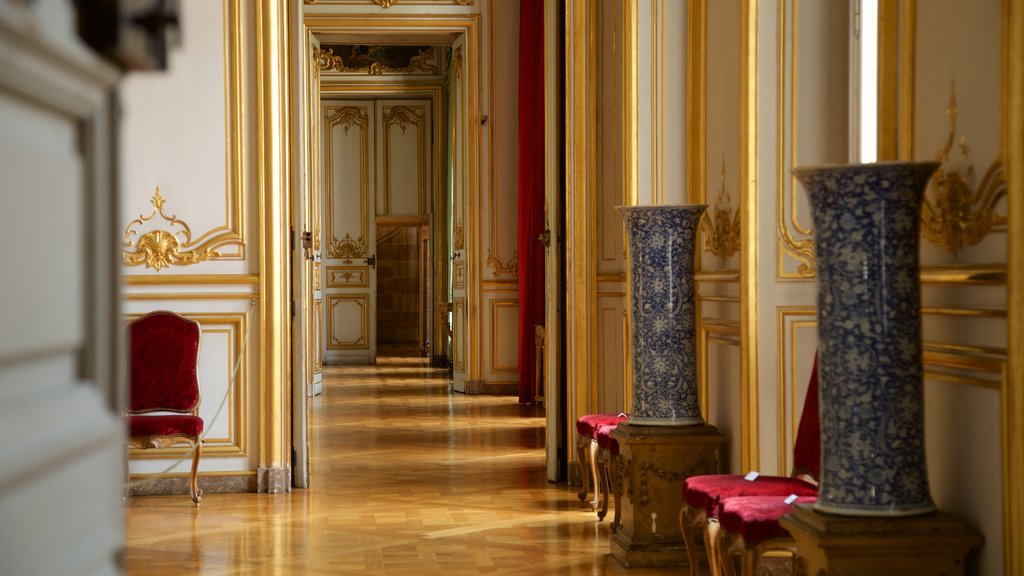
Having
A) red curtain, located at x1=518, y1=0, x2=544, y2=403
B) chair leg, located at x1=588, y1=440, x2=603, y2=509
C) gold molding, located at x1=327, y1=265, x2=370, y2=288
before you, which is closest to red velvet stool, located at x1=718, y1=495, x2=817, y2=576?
Answer: chair leg, located at x1=588, y1=440, x2=603, y2=509

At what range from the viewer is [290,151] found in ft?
20.2

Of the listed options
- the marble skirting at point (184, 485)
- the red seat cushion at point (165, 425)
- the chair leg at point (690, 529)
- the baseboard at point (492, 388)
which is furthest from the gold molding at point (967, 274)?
the baseboard at point (492, 388)

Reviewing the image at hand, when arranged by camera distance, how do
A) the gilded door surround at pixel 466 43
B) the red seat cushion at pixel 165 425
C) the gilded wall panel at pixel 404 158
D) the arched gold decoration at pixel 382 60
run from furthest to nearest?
the gilded wall panel at pixel 404 158
the arched gold decoration at pixel 382 60
the gilded door surround at pixel 466 43
the red seat cushion at pixel 165 425

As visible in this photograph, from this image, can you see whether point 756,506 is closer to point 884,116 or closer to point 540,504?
point 884,116

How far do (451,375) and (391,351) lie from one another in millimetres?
5628

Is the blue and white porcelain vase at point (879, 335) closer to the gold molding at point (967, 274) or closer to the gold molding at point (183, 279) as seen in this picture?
the gold molding at point (967, 274)

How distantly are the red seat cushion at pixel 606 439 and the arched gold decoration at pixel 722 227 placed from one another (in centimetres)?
88

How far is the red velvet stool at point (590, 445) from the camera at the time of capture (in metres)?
5.29

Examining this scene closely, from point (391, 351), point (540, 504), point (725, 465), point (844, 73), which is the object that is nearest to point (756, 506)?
point (725, 465)

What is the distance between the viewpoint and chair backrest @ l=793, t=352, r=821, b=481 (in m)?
3.41

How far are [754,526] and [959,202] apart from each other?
1.00m

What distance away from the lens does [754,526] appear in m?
3.05

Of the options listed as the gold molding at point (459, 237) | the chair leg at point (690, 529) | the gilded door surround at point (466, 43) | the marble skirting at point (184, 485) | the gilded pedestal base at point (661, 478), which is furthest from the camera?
the gold molding at point (459, 237)

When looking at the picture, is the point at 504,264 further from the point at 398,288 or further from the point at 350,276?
the point at 398,288
